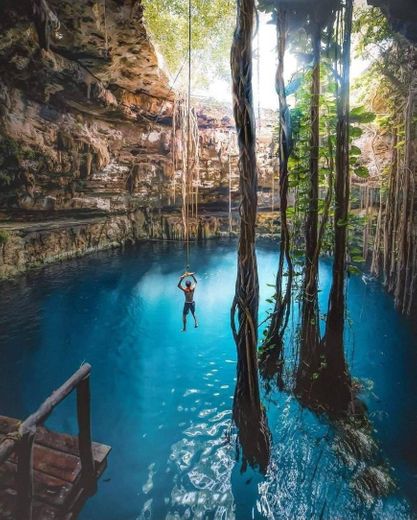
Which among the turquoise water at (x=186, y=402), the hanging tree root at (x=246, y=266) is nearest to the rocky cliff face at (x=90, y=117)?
the turquoise water at (x=186, y=402)

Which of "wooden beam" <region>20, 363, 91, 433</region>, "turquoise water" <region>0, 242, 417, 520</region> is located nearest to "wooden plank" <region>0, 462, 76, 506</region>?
"wooden beam" <region>20, 363, 91, 433</region>

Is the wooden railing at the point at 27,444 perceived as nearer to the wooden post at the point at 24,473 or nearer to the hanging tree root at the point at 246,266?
the wooden post at the point at 24,473

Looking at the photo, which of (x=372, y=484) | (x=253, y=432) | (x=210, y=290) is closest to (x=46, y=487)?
(x=253, y=432)

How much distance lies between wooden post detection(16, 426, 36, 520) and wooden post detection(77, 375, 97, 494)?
47 centimetres

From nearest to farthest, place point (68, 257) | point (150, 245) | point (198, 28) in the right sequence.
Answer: point (198, 28)
point (68, 257)
point (150, 245)

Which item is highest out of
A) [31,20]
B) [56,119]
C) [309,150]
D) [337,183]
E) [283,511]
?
[31,20]

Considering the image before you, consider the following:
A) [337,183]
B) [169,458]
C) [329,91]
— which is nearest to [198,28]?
[329,91]

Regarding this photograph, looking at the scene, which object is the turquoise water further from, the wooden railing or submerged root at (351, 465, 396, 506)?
the wooden railing

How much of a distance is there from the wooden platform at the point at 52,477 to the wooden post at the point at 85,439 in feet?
0.14

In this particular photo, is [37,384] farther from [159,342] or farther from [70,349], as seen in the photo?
[159,342]

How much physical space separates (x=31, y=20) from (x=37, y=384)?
5.70 metres

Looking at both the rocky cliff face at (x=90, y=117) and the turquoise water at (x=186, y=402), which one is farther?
the rocky cliff face at (x=90, y=117)

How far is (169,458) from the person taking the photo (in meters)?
3.02

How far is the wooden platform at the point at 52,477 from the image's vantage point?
1.86m
